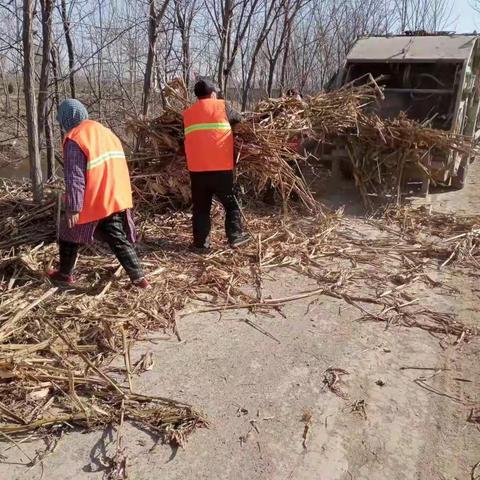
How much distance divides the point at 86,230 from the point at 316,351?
6.52ft

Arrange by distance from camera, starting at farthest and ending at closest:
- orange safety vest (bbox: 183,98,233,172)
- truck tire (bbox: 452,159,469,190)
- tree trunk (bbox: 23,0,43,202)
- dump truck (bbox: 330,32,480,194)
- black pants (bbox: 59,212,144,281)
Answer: truck tire (bbox: 452,159,469,190) → dump truck (bbox: 330,32,480,194) → tree trunk (bbox: 23,0,43,202) → orange safety vest (bbox: 183,98,233,172) → black pants (bbox: 59,212,144,281)

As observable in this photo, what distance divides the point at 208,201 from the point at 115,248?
4.22ft

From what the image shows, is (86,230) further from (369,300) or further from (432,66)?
(432,66)

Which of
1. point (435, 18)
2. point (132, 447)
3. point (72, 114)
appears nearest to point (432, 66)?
point (72, 114)

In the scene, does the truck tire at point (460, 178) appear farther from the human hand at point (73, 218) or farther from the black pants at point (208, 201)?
the human hand at point (73, 218)

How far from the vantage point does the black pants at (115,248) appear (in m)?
4.04

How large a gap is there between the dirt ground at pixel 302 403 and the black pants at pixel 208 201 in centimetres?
132

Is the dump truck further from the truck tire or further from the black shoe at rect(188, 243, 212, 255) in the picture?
the black shoe at rect(188, 243, 212, 255)

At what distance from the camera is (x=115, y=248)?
4059 millimetres

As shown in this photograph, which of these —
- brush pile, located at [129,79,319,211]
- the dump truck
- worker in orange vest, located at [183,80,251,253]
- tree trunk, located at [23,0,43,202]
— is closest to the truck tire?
the dump truck

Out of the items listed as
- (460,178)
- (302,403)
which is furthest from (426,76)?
(302,403)

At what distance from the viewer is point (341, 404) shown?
113 inches

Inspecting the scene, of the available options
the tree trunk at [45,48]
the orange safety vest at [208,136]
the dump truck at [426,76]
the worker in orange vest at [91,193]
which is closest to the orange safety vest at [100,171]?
the worker in orange vest at [91,193]

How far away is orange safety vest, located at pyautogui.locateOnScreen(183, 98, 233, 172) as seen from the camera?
4.78 metres
